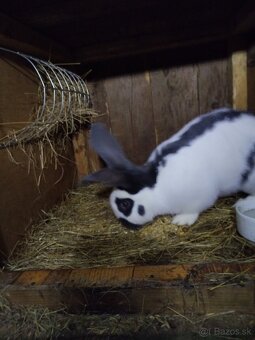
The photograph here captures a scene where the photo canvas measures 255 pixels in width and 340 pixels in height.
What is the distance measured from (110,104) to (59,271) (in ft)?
4.94

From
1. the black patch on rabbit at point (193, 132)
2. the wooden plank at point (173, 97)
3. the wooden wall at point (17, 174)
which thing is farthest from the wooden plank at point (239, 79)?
the wooden wall at point (17, 174)

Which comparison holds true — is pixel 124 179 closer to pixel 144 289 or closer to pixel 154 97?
pixel 144 289

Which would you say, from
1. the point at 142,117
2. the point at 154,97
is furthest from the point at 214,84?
the point at 142,117

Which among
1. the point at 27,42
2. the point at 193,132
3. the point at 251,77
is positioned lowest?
the point at 193,132

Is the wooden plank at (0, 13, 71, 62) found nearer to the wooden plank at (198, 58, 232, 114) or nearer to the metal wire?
the metal wire

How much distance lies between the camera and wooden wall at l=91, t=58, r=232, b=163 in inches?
97.1

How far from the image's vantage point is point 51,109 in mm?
2074

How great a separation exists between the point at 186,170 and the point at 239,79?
0.99 metres

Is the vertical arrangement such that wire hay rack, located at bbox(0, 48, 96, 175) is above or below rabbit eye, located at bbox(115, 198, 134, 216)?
above

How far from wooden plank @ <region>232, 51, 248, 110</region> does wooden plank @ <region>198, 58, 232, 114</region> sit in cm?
6

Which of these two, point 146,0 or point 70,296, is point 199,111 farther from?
point 70,296

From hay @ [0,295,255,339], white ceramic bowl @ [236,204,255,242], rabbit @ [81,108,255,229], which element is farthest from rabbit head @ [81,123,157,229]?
hay @ [0,295,255,339]

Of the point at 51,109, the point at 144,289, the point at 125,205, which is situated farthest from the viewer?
the point at 51,109

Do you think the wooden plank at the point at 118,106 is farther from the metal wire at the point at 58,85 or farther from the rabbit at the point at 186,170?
the rabbit at the point at 186,170
